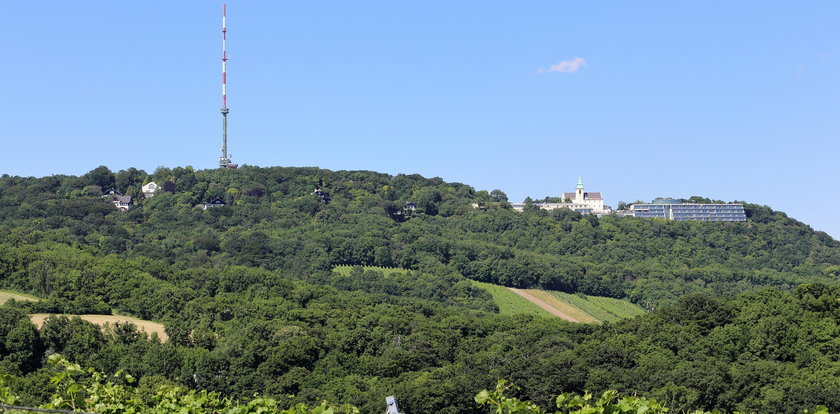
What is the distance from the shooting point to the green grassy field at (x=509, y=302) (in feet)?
392

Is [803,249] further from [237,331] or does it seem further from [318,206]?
[237,331]

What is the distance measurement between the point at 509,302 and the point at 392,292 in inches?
538

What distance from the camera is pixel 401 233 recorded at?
6058 inches

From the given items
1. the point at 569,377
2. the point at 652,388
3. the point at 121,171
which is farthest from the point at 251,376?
the point at 121,171

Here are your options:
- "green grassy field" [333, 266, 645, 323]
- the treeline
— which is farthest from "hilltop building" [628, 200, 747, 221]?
the treeline


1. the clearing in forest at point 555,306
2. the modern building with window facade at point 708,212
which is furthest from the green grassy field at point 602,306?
the modern building with window facade at point 708,212

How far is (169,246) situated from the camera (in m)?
138

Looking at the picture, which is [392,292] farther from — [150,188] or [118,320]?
[150,188]

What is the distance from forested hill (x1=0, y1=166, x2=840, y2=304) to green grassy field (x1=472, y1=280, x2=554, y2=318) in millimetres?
4597

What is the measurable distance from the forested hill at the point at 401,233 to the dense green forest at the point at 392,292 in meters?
0.45

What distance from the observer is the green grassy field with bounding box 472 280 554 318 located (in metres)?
120

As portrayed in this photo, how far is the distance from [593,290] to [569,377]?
275ft

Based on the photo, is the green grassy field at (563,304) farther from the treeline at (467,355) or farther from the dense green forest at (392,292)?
the treeline at (467,355)

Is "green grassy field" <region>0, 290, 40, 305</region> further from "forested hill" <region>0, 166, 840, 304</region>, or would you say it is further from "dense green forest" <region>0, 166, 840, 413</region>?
"forested hill" <region>0, 166, 840, 304</region>
